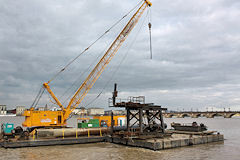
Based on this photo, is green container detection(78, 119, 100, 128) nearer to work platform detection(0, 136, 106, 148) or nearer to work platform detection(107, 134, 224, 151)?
work platform detection(0, 136, 106, 148)

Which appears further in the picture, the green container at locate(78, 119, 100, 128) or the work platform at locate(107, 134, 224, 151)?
the green container at locate(78, 119, 100, 128)

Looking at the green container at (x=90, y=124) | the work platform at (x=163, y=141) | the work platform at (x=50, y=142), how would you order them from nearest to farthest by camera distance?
the work platform at (x=163, y=141), the work platform at (x=50, y=142), the green container at (x=90, y=124)

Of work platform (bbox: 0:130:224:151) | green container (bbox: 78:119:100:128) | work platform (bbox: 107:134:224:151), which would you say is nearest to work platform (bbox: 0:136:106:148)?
work platform (bbox: 0:130:224:151)

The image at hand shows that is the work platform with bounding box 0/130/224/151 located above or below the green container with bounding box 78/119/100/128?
below

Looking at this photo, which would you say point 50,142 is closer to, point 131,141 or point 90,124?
point 90,124

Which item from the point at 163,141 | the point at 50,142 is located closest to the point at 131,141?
the point at 163,141

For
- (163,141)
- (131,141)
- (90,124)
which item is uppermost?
(90,124)

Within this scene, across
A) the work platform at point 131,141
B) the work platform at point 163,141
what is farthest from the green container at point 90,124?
the work platform at point 163,141

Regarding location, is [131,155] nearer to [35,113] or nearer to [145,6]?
[35,113]

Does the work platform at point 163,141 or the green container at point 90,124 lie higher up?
the green container at point 90,124

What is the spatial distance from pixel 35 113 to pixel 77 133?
884cm

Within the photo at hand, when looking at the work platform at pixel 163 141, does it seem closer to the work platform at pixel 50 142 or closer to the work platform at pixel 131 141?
the work platform at pixel 131 141

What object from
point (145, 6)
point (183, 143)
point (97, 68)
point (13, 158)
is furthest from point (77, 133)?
point (145, 6)

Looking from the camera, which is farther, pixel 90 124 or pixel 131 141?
pixel 90 124
